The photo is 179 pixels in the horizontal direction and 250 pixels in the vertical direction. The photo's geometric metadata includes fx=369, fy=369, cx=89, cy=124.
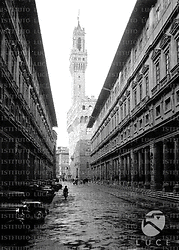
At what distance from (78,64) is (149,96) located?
96.2 m

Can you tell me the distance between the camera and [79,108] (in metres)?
109

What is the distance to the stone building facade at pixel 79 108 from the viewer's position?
4230 inches

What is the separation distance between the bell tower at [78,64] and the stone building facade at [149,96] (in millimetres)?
72542

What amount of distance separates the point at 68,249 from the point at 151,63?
25.6m

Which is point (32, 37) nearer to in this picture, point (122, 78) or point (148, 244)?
point (122, 78)

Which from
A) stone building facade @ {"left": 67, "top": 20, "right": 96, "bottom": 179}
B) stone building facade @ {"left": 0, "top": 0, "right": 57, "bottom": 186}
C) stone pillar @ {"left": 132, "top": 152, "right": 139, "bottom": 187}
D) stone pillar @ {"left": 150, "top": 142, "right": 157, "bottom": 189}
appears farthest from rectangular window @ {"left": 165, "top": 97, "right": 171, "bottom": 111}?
stone building facade @ {"left": 67, "top": 20, "right": 96, "bottom": 179}

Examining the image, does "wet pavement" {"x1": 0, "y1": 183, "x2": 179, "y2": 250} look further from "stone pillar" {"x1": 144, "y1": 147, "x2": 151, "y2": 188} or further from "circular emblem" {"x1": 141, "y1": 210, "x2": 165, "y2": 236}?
"stone pillar" {"x1": 144, "y1": 147, "x2": 151, "y2": 188}

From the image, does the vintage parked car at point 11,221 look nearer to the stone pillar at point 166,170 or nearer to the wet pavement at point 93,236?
the wet pavement at point 93,236

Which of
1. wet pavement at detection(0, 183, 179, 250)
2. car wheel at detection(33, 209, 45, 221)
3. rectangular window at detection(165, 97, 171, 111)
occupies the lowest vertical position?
wet pavement at detection(0, 183, 179, 250)

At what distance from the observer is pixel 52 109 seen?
7806 cm

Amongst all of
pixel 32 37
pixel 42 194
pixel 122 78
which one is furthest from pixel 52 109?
pixel 42 194

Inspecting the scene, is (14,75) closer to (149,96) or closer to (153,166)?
(149,96)

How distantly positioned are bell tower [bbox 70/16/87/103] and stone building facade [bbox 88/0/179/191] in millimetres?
72542

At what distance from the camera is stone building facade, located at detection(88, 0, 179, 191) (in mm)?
26688
